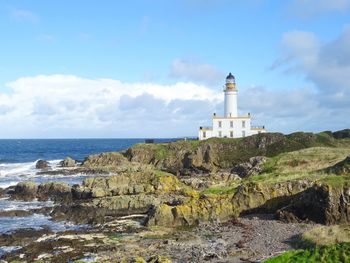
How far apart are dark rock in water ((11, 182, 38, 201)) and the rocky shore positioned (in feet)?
0.38

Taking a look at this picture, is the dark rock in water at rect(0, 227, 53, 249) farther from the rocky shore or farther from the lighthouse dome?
the lighthouse dome

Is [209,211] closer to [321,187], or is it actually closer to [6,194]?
[321,187]

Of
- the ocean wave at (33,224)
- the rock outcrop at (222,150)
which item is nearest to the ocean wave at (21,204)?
the ocean wave at (33,224)

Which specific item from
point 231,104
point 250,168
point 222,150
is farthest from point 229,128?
point 250,168

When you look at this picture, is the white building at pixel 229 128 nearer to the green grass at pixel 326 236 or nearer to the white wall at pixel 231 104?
the white wall at pixel 231 104

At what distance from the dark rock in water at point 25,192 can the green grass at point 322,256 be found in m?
34.6

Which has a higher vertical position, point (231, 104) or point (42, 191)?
point (231, 104)

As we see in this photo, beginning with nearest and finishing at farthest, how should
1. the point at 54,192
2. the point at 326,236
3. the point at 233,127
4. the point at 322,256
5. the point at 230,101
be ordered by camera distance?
the point at 322,256, the point at 326,236, the point at 54,192, the point at 233,127, the point at 230,101

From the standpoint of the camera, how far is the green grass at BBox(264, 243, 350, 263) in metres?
13.5

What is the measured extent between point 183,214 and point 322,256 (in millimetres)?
17784

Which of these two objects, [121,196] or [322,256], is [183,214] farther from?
[322,256]

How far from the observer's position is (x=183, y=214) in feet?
102

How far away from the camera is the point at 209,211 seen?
1249 inches

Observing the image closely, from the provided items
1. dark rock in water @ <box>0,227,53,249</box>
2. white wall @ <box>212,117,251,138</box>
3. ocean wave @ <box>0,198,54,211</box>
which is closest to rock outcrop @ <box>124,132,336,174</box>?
white wall @ <box>212,117,251,138</box>
